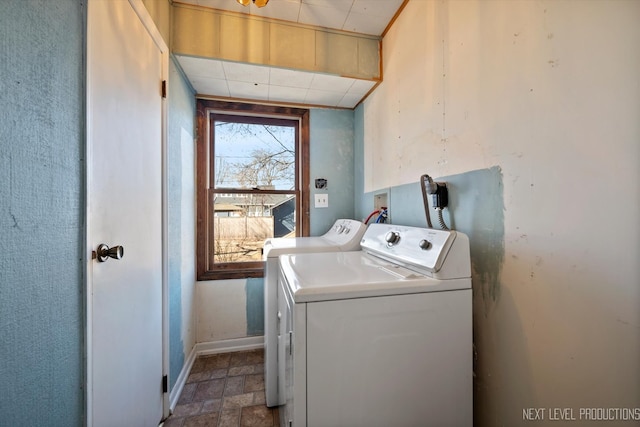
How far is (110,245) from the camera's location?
93 cm

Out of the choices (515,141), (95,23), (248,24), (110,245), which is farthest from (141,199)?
(515,141)

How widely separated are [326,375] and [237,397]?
3.92 feet

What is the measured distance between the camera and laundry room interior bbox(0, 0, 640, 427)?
59cm

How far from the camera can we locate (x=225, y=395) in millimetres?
1600

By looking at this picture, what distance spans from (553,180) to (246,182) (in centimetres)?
204

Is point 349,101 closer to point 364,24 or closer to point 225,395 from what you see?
point 364,24

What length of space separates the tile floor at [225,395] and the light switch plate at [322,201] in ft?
4.53

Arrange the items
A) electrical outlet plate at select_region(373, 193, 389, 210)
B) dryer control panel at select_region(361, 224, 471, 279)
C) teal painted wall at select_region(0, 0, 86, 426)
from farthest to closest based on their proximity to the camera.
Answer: electrical outlet plate at select_region(373, 193, 389, 210)
dryer control panel at select_region(361, 224, 471, 279)
teal painted wall at select_region(0, 0, 86, 426)

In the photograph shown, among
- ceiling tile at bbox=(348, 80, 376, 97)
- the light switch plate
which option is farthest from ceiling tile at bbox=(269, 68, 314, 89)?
the light switch plate

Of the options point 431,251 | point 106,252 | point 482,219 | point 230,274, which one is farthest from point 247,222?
point 482,219

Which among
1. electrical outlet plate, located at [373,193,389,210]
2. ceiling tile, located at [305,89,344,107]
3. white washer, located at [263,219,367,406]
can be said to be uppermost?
ceiling tile, located at [305,89,344,107]

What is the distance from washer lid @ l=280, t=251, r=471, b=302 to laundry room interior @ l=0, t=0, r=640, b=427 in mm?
260

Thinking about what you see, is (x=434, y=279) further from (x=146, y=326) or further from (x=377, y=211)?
(x=146, y=326)

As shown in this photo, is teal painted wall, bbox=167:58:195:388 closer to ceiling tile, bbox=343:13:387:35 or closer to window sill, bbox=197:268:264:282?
window sill, bbox=197:268:264:282
